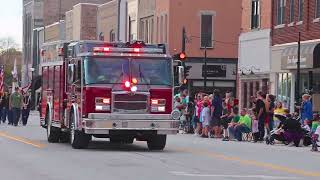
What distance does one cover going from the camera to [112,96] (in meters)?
21.2

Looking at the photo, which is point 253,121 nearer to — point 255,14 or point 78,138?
point 78,138

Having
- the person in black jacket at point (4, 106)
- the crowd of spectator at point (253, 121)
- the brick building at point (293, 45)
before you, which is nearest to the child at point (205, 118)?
the crowd of spectator at point (253, 121)

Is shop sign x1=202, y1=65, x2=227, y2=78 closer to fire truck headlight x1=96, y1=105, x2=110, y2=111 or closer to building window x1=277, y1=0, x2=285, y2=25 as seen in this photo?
building window x1=277, y1=0, x2=285, y2=25

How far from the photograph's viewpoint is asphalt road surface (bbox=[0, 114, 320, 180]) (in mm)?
15852

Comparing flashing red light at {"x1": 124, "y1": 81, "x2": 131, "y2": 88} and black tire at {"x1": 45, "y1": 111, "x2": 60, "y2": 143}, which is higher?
flashing red light at {"x1": 124, "y1": 81, "x2": 131, "y2": 88}

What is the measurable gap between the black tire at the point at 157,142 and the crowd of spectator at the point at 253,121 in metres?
4.39

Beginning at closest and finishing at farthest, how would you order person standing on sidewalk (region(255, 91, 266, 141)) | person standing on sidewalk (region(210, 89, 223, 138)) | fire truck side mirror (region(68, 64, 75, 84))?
fire truck side mirror (region(68, 64, 75, 84)) → person standing on sidewalk (region(255, 91, 266, 141)) → person standing on sidewalk (region(210, 89, 223, 138))

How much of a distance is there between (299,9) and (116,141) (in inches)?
725

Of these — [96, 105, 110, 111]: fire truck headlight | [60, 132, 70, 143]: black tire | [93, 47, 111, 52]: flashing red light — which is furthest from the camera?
[60, 132, 70, 143]: black tire

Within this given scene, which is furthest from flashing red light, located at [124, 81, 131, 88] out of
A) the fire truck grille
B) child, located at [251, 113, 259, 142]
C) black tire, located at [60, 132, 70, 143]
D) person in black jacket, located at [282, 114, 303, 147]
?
child, located at [251, 113, 259, 142]

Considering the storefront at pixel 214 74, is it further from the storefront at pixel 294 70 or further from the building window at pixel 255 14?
the storefront at pixel 294 70

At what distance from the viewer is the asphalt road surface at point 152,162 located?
52.0ft

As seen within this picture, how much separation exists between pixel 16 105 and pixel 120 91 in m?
18.2

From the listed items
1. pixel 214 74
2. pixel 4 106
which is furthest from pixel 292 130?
pixel 214 74
